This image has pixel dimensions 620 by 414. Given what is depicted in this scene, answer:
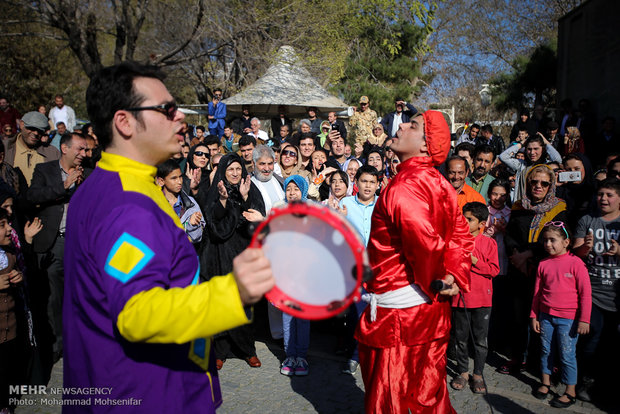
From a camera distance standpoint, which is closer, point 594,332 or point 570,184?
point 594,332

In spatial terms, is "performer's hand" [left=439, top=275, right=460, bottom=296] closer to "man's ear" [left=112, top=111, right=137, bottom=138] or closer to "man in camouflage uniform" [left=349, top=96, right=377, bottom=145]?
"man's ear" [left=112, top=111, right=137, bottom=138]

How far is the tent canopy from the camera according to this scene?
555 inches

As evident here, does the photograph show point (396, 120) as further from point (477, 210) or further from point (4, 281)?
point (4, 281)

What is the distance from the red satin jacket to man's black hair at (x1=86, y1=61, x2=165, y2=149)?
5.70ft

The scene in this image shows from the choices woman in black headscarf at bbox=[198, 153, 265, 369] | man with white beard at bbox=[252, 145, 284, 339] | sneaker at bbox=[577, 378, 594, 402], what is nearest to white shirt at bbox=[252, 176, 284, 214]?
man with white beard at bbox=[252, 145, 284, 339]

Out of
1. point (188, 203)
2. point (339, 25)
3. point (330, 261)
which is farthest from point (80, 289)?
point (339, 25)

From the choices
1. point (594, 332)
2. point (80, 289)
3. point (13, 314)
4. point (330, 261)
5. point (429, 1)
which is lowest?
point (594, 332)

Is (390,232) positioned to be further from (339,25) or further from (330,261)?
(339,25)

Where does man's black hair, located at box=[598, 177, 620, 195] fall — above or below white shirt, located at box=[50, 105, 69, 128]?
below

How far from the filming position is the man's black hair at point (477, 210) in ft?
16.2

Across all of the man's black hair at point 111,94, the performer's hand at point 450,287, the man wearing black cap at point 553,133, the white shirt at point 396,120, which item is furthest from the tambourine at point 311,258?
the white shirt at point 396,120

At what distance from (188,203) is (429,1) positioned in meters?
19.3

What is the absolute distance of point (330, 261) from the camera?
1.52 meters

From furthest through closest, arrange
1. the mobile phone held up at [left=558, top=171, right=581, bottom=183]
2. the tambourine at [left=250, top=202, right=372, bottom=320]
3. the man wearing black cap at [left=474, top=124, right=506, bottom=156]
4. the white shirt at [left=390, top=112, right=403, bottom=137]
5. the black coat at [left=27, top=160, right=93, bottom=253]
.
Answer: the white shirt at [left=390, top=112, right=403, bottom=137]
the man wearing black cap at [left=474, top=124, right=506, bottom=156]
the mobile phone held up at [left=558, top=171, right=581, bottom=183]
the black coat at [left=27, top=160, right=93, bottom=253]
the tambourine at [left=250, top=202, right=372, bottom=320]
